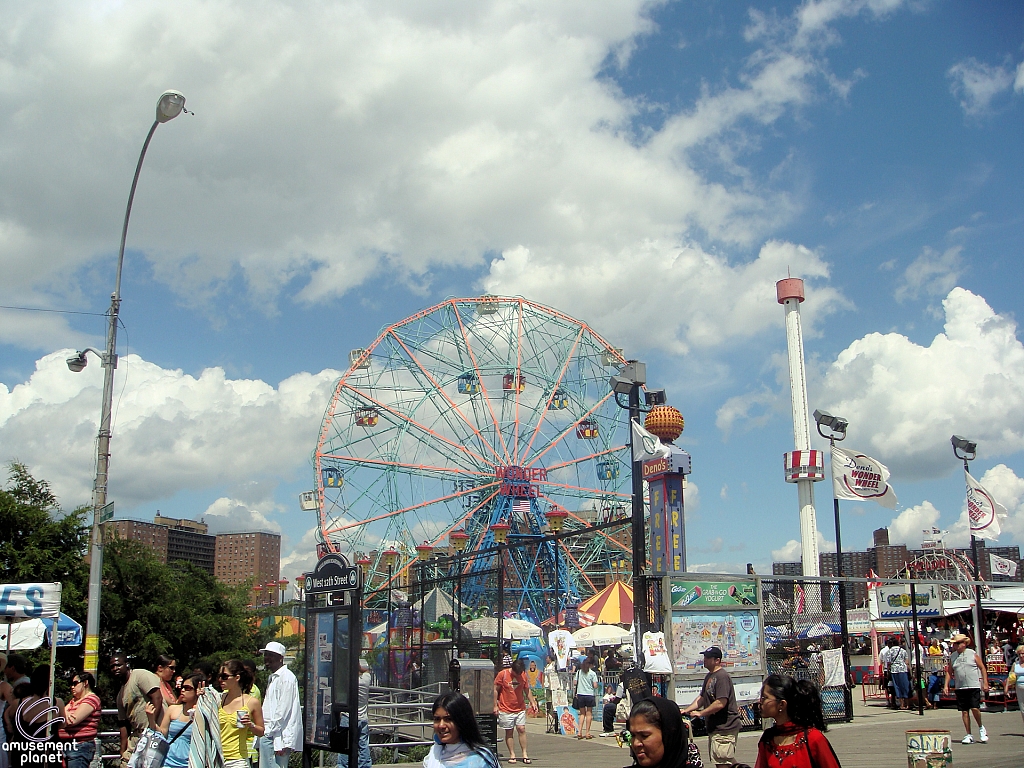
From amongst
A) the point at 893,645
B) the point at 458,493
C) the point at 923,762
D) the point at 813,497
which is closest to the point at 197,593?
the point at 458,493

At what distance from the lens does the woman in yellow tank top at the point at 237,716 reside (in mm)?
7316

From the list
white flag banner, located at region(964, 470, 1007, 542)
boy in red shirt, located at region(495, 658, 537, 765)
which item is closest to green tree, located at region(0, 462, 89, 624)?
boy in red shirt, located at region(495, 658, 537, 765)

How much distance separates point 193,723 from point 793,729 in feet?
16.3

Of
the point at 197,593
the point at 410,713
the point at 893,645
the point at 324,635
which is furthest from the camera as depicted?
the point at 197,593

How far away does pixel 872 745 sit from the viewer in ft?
43.7

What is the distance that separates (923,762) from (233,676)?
647cm

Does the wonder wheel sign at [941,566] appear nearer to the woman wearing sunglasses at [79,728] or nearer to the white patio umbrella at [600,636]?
the white patio umbrella at [600,636]

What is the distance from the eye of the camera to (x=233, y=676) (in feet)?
24.5

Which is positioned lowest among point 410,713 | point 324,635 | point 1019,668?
point 410,713

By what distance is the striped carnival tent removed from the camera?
26578mm

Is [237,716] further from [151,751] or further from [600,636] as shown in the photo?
[600,636]

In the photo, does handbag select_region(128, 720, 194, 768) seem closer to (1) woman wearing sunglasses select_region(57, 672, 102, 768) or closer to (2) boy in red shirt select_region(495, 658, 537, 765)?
(1) woman wearing sunglasses select_region(57, 672, 102, 768)

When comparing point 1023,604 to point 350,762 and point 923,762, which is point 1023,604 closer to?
point 923,762

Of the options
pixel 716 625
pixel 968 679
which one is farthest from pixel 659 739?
pixel 968 679
